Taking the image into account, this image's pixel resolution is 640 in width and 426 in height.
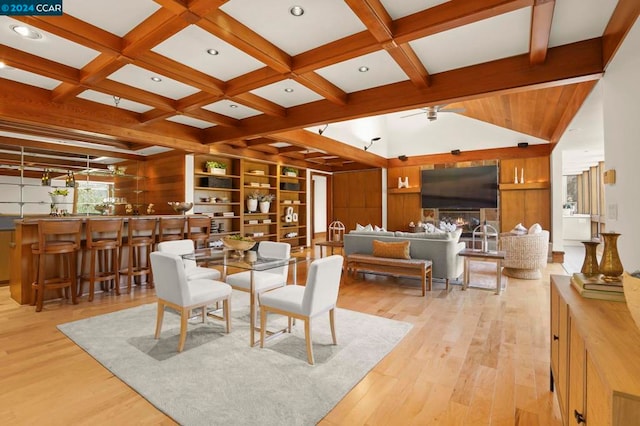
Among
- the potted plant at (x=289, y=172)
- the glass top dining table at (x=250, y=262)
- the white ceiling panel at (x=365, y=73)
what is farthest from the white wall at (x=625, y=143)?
the potted plant at (x=289, y=172)

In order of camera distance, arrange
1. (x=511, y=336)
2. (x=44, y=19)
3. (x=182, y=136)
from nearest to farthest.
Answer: (x=44, y=19)
(x=511, y=336)
(x=182, y=136)

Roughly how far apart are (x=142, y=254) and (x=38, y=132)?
2597 millimetres

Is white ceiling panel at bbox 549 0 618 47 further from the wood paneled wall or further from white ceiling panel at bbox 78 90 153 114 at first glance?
the wood paneled wall

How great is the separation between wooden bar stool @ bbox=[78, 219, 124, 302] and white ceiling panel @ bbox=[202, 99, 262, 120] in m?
2.13

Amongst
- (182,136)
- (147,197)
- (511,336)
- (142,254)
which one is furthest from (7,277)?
(511,336)

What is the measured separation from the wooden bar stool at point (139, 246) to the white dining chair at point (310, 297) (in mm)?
2967

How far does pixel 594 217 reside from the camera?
8984 millimetres

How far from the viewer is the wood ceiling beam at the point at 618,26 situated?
6.48ft

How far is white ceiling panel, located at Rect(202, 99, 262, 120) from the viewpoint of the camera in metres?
4.48

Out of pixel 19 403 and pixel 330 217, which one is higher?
pixel 330 217

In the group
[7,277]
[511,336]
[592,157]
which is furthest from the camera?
[592,157]

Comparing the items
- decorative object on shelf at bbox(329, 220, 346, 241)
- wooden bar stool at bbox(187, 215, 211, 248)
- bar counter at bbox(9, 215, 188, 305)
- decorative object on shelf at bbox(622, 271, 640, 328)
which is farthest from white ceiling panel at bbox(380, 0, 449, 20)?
decorative object on shelf at bbox(329, 220, 346, 241)

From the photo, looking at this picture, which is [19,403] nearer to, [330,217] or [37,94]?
[37,94]

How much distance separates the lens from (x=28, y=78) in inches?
138
